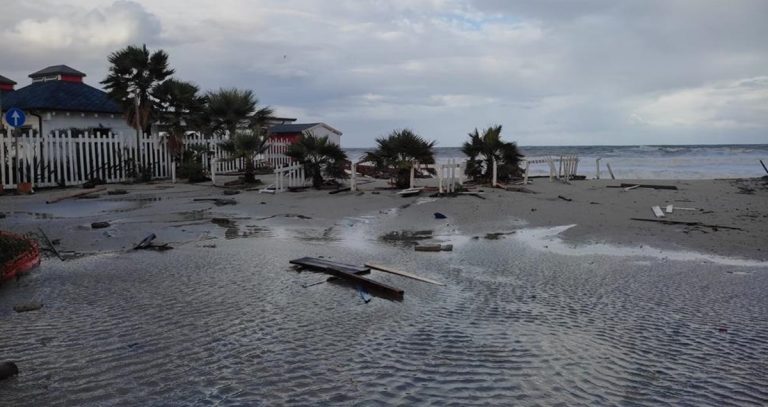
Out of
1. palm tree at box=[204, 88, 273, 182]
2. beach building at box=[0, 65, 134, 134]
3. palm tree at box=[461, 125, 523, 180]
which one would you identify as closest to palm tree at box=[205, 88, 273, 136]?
palm tree at box=[204, 88, 273, 182]

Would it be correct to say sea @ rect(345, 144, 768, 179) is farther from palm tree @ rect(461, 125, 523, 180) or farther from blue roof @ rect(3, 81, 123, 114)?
blue roof @ rect(3, 81, 123, 114)

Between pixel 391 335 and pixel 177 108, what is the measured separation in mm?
20763

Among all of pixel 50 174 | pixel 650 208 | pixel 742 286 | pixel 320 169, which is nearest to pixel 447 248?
pixel 742 286

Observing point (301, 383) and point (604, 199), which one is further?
point (604, 199)

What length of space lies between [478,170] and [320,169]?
237 inches

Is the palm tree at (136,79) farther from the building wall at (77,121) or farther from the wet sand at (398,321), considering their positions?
the wet sand at (398,321)

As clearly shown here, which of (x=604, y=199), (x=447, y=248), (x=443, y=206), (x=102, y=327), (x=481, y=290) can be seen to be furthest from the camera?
(x=604, y=199)

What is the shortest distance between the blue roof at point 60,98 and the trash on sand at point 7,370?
923 inches

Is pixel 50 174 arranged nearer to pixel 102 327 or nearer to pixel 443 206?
pixel 443 206

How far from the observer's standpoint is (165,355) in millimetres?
4500

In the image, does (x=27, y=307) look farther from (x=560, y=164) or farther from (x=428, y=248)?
(x=560, y=164)

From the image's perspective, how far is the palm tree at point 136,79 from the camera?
22312 millimetres

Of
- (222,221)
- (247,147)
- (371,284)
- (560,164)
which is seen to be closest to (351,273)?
(371,284)

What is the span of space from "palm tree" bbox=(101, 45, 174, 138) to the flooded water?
16.1 metres
